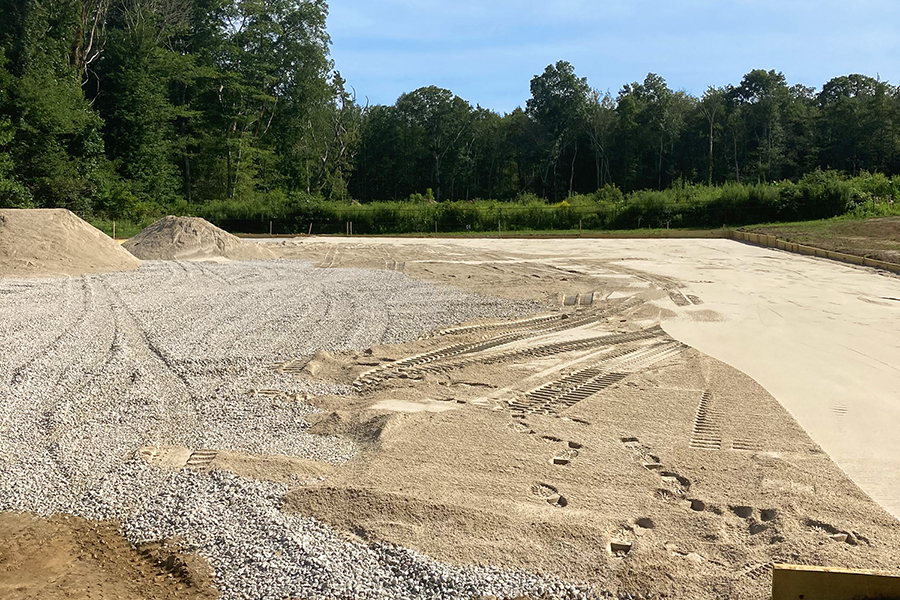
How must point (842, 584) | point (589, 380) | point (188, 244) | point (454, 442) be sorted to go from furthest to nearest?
1. point (188, 244)
2. point (589, 380)
3. point (454, 442)
4. point (842, 584)

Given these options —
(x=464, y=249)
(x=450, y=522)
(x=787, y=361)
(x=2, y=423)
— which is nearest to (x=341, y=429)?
(x=450, y=522)

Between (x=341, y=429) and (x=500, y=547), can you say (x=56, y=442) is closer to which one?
(x=341, y=429)

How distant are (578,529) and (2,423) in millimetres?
4770

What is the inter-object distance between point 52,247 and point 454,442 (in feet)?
50.8

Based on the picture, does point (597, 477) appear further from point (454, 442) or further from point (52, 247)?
point (52, 247)

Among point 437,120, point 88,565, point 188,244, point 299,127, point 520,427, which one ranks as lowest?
point 88,565

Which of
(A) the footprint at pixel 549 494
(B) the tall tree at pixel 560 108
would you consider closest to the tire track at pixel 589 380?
(A) the footprint at pixel 549 494

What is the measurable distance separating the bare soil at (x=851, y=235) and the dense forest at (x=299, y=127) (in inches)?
405

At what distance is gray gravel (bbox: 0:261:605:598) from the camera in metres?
3.61

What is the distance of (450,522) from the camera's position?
4117 mm

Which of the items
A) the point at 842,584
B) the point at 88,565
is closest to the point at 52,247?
the point at 88,565

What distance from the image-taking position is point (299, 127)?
5400cm

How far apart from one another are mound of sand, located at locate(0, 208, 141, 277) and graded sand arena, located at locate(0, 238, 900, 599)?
5.04m

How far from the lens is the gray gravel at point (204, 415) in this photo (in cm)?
361
